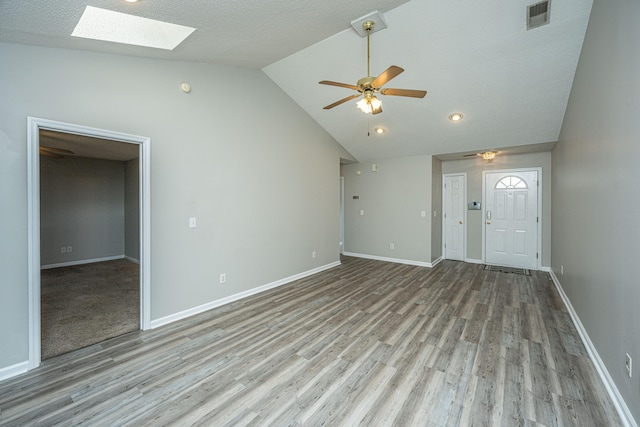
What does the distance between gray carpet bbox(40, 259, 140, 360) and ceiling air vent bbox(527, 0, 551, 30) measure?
5.16m

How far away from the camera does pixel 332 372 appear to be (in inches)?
87.5

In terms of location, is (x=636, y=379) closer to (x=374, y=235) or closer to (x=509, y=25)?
(x=509, y=25)

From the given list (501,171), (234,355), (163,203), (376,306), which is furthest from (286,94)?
→ (501,171)

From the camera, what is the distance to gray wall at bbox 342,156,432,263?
5.88 metres

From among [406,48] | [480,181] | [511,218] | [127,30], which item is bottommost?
[511,218]

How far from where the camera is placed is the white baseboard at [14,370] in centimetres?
212

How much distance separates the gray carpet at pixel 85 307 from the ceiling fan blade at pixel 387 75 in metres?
3.62

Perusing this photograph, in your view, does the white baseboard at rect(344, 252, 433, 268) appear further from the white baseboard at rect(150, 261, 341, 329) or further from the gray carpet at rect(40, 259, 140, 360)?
the gray carpet at rect(40, 259, 140, 360)

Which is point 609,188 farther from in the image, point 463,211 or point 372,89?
point 463,211

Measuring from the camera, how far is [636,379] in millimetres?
1564

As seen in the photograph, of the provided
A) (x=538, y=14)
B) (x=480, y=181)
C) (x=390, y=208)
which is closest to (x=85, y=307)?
(x=390, y=208)

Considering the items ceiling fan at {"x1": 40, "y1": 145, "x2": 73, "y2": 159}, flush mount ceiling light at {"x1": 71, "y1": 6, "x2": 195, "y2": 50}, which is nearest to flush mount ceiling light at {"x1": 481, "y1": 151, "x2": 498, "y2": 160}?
flush mount ceiling light at {"x1": 71, "y1": 6, "x2": 195, "y2": 50}

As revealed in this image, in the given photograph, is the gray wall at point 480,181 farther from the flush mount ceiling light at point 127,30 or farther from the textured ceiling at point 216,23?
the flush mount ceiling light at point 127,30

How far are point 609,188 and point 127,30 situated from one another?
4246 millimetres
